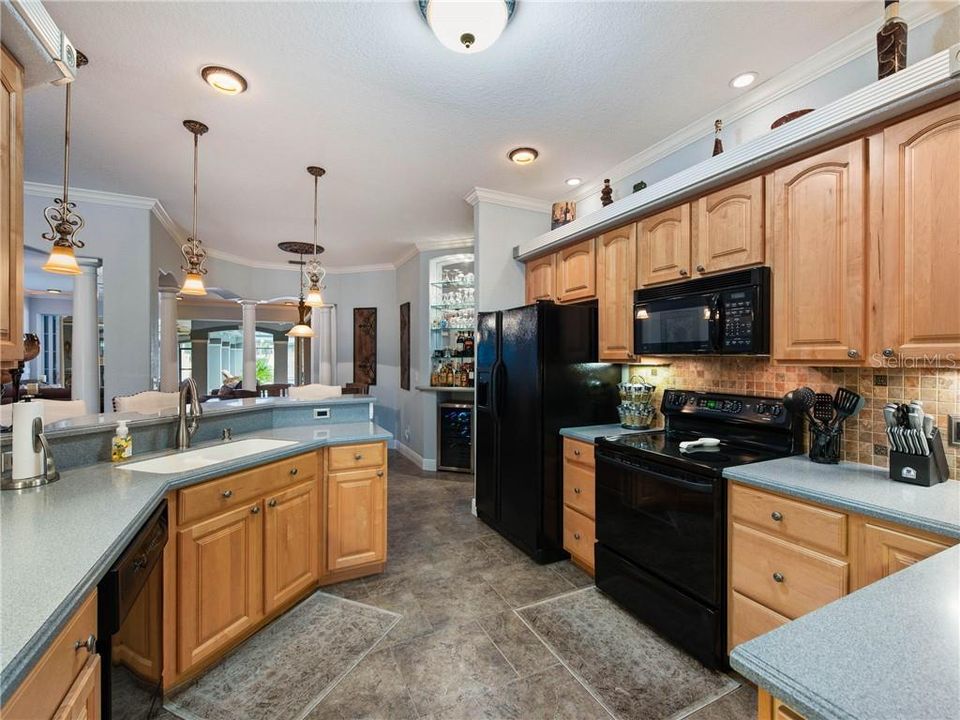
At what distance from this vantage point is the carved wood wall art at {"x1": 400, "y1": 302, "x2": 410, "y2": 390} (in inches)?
223

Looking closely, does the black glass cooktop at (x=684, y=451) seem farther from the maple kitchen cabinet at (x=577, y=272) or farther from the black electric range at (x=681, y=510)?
the maple kitchen cabinet at (x=577, y=272)

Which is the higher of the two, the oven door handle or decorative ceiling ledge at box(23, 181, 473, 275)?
decorative ceiling ledge at box(23, 181, 473, 275)

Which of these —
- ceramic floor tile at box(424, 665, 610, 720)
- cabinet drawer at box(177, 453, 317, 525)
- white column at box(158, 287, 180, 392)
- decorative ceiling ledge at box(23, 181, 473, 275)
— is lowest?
ceramic floor tile at box(424, 665, 610, 720)

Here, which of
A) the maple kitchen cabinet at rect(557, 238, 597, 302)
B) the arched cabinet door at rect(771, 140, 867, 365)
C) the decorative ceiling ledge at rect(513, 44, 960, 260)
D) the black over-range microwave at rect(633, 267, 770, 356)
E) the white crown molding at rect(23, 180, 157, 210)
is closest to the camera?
the decorative ceiling ledge at rect(513, 44, 960, 260)

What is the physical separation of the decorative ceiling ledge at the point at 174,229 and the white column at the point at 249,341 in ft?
1.97

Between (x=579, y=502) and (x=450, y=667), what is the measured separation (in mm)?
1193

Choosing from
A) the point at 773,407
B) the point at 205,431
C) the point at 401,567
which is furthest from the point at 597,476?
the point at 205,431

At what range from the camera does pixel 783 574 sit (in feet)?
5.36

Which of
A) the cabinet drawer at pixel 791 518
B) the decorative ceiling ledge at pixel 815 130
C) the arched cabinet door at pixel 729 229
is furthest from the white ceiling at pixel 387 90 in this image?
the cabinet drawer at pixel 791 518

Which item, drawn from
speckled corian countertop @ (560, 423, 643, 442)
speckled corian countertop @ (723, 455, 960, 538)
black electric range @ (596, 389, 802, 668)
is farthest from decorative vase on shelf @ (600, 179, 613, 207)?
speckled corian countertop @ (723, 455, 960, 538)

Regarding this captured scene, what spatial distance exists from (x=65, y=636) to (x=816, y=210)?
2.69 meters

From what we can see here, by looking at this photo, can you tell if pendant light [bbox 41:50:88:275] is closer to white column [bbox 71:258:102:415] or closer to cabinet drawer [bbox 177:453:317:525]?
cabinet drawer [bbox 177:453:317:525]

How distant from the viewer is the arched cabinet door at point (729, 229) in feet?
6.59

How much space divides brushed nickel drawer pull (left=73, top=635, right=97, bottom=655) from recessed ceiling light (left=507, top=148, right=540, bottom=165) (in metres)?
2.96
